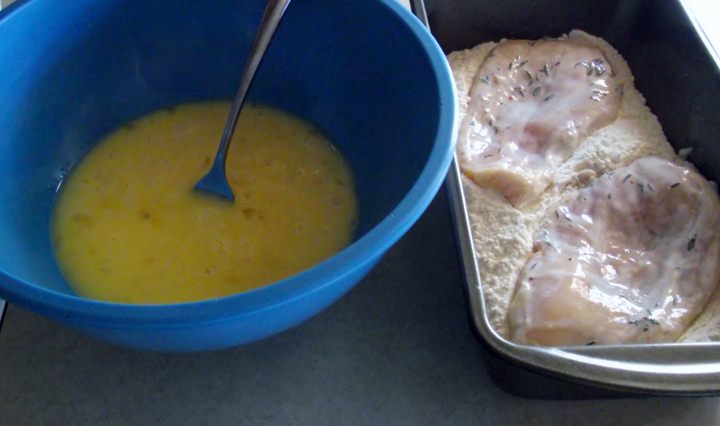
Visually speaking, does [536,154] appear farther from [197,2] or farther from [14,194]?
[14,194]

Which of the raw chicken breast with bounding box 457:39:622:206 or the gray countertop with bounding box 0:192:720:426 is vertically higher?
the raw chicken breast with bounding box 457:39:622:206

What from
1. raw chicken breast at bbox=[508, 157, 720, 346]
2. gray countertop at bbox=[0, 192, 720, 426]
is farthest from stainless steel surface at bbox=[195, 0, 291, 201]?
raw chicken breast at bbox=[508, 157, 720, 346]

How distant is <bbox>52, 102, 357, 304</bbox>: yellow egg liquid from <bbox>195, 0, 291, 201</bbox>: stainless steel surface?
13mm

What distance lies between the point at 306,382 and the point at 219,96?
35 cm

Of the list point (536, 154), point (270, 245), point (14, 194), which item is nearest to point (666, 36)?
point (536, 154)

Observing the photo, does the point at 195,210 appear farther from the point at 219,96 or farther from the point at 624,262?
the point at 624,262

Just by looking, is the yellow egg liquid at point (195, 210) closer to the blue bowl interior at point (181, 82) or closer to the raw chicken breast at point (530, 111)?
the blue bowl interior at point (181, 82)

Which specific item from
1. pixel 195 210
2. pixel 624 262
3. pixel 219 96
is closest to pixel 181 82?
pixel 219 96

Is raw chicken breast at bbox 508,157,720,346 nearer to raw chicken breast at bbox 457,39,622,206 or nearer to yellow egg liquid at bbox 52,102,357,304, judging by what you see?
raw chicken breast at bbox 457,39,622,206

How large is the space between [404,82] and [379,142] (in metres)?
0.07

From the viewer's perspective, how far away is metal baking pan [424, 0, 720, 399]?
0.50 meters

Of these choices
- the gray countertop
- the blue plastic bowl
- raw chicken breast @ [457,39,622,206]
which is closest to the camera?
the blue plastic bowl

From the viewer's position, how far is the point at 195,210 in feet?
2.20

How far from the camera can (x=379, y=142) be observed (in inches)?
27.1
